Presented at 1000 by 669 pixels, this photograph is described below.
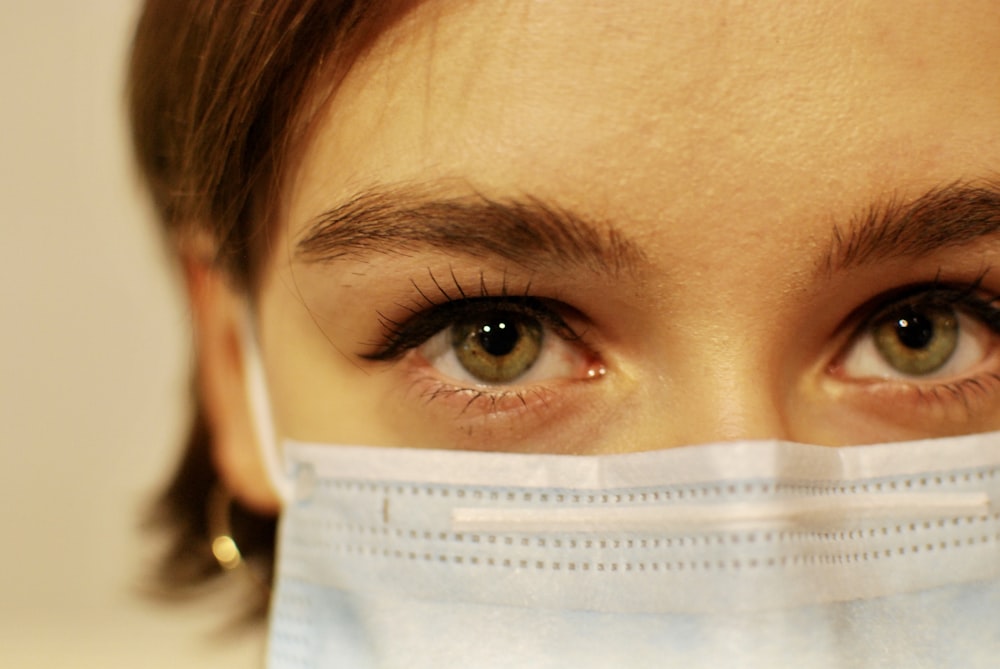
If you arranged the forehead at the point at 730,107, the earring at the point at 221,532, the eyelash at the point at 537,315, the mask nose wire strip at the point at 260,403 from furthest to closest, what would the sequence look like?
1. the earring at the point at 221,532
2. the mask nose wire strip at the point at 260,403
3. the eyelash at the point at 537,315
4. the forehead at the point at 730,107

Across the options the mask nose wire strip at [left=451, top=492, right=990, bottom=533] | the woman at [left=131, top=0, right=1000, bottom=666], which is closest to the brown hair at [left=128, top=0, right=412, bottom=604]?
the woman at [left=131, top=0, right=1000, bottom=666]

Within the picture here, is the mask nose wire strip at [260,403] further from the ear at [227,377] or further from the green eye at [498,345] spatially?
the green eye at [498,345]

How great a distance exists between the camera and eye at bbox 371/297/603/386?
2.75ft

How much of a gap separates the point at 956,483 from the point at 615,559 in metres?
0.31

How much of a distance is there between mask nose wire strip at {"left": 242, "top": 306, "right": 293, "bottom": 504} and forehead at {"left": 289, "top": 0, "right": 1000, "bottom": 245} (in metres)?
0.43

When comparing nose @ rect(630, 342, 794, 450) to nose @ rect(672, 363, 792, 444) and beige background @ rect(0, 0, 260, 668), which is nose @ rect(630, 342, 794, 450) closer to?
nose @ rect(672, 363, 792, 444)

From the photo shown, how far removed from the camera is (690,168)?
0.71 m

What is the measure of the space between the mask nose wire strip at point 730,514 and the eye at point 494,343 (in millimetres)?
129

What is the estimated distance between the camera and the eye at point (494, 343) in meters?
0.84

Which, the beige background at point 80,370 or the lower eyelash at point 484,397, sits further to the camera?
the beige background at point 80,370

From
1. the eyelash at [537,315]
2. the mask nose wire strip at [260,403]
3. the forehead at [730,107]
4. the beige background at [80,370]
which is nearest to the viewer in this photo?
the forehead at [730,107]

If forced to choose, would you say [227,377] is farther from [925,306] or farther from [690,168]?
[925,306]

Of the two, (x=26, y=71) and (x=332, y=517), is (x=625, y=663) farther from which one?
(x=26, y=71)

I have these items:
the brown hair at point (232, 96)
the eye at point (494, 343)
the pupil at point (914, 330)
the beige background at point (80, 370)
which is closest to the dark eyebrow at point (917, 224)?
the pupil at point (914, 330)
